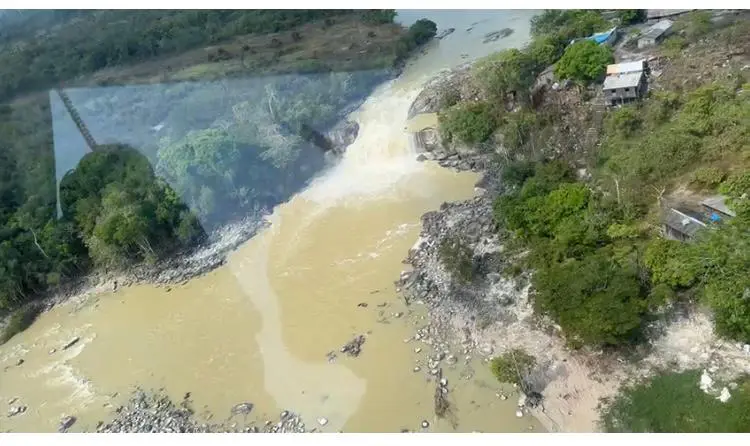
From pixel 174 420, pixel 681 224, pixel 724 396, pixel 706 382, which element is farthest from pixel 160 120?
pixel 724 396

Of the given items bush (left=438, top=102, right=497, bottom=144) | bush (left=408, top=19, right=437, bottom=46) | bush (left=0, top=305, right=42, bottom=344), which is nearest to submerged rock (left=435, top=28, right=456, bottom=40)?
bush (left=408, top=19, right=437, bottom=46)

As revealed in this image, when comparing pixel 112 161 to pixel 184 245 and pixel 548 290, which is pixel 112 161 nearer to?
pixel 184 245

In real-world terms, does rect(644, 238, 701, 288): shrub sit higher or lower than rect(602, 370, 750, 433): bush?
higher

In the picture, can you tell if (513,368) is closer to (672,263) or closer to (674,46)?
(672,263)

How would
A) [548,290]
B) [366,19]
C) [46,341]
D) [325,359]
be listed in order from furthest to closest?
[366,19] → [46,341] → [325,359] → [548,290]

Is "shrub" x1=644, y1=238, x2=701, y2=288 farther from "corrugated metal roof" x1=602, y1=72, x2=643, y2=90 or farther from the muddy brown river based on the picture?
"corrugated metal roof" x1=602, y1=72, x2=643, y2=90

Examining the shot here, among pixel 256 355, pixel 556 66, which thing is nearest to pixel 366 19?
pixel 556 66
